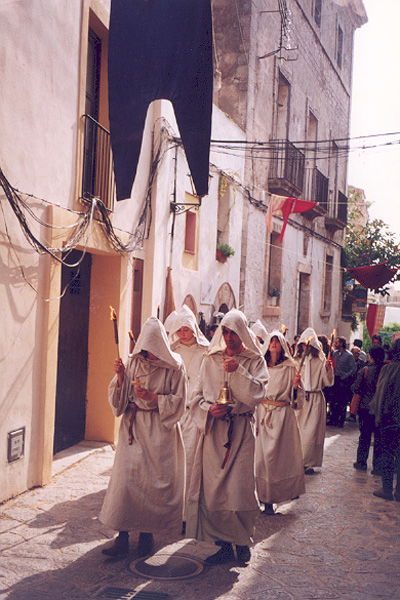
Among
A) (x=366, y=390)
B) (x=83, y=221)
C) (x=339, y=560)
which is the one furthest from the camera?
(x=366, y=390)

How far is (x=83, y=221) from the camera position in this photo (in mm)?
8281

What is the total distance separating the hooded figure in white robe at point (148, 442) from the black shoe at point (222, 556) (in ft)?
1.19

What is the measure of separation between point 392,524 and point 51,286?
4137 millimetres

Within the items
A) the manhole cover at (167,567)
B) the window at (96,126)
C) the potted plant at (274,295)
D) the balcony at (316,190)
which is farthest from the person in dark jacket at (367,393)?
the balcony at (316,190)

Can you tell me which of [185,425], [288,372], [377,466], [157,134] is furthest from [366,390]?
[157,134]

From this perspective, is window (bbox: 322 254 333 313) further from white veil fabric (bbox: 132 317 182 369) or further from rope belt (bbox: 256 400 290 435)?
white veil fabric (bbox: 132 317 182 369)

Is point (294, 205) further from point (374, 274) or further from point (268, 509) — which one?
point (268, 509)

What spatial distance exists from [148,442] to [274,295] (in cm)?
1212

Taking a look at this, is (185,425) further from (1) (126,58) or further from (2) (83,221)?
(1) (126,58)

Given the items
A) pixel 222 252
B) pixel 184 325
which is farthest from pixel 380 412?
pixel 222 252

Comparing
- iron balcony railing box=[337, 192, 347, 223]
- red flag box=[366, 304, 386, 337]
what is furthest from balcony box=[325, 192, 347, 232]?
red flag box=[366, 304, 386, 337]

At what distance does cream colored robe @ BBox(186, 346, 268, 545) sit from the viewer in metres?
5.43

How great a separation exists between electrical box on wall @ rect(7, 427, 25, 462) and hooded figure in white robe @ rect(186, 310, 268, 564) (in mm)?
2105

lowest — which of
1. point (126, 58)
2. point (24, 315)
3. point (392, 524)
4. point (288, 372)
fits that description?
point (392, 524)
